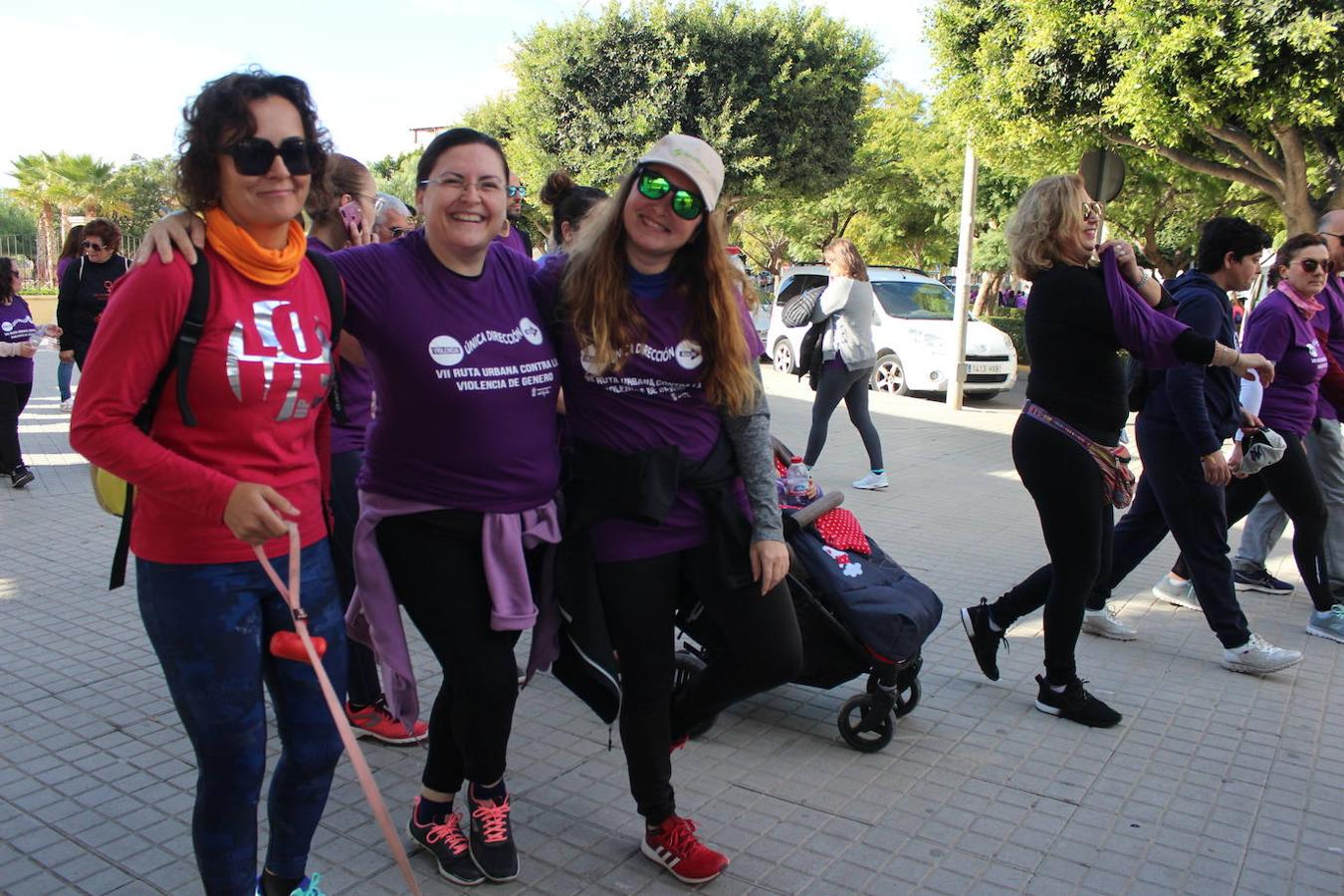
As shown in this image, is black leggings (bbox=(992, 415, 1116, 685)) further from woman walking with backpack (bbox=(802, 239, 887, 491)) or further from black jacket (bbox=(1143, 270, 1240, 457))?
woman walking with backpack (bbox=(802, 239, 887, 491))

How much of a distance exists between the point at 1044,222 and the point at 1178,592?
9.45 feet

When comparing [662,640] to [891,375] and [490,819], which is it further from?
[891,375]

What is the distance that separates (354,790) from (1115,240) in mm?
3262

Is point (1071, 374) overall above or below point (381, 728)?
above

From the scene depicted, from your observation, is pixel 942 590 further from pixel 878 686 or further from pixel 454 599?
pixel 454 599

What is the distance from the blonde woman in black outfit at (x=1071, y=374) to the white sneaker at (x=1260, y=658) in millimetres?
950

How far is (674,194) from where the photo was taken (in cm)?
276

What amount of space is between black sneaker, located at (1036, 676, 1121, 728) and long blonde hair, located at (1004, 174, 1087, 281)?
5.23 feet

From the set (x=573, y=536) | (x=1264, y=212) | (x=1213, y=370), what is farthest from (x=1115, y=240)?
(x=1264, y=212)

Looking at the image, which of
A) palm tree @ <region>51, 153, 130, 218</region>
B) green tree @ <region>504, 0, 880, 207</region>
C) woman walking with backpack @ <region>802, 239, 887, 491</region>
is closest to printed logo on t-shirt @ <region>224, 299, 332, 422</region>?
woman walking with backpack @ <region>802, 239, 887, 491</region>

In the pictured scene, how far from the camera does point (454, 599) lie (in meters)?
2.70

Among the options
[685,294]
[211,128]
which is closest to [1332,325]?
[685,294]

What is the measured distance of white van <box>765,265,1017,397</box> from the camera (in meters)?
15.2

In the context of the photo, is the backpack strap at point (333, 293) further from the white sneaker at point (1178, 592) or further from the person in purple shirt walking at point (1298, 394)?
the white sneaker at point (1178, 592)
